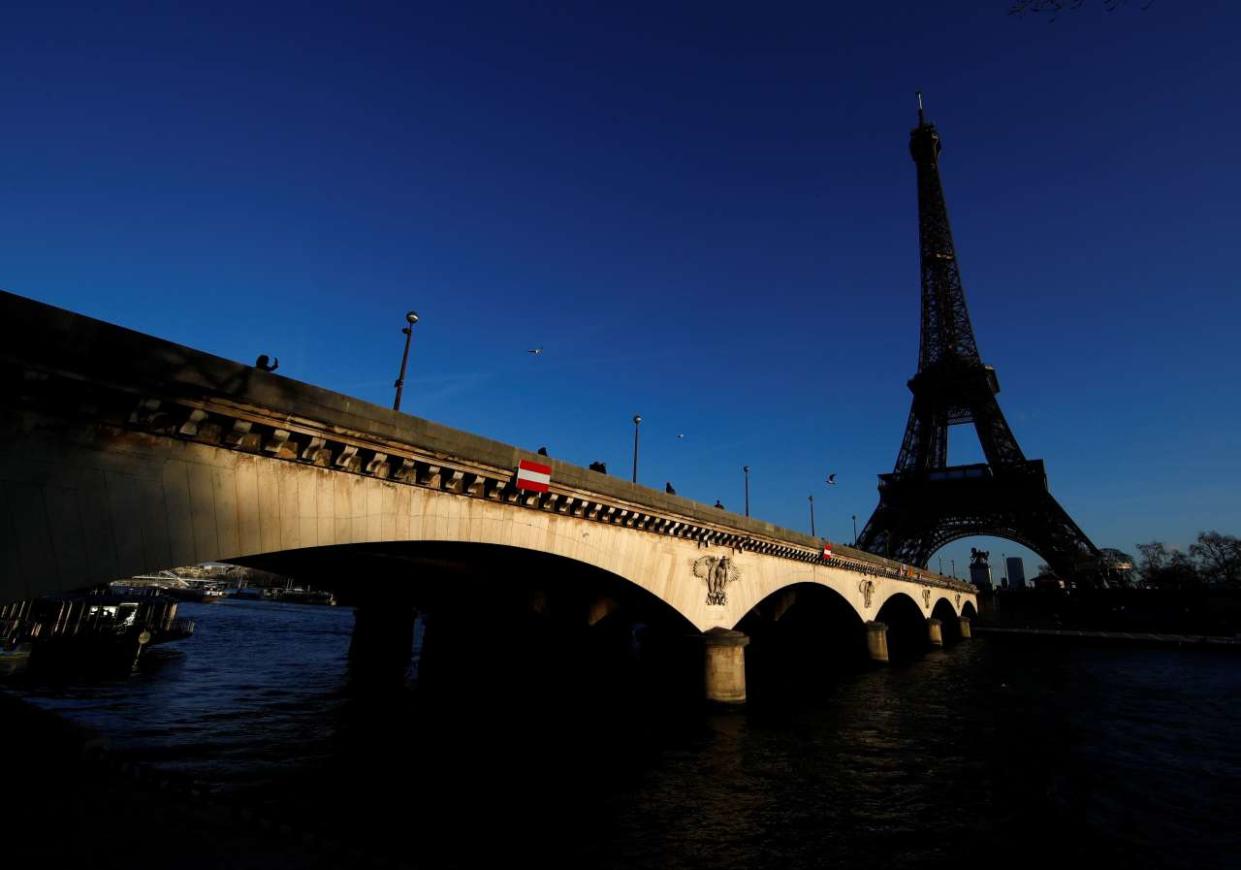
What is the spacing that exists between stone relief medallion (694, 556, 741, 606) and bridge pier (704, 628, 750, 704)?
1324 millimetres

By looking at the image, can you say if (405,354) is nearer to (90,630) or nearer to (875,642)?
(90,630)

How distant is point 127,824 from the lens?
26.7 feet

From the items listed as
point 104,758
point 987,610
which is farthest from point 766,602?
point 987,610

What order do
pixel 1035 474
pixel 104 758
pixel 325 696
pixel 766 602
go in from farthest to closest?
pixel 1035 474, pixel 766 602, pixel 325 696, pixel 104 758

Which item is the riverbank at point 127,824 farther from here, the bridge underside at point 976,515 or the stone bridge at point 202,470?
the bridge underside at point 976,515

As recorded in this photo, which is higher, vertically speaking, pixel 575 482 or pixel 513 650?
pixel 575 482

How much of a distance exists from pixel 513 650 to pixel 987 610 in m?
85.1

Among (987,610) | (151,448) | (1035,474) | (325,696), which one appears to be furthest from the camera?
(987,610)

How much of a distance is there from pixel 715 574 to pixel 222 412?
1823 cm

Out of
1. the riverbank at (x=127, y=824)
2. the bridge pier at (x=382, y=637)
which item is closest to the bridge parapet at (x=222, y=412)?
the riverbank at (x=127, y=824)

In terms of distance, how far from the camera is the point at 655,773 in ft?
51.3

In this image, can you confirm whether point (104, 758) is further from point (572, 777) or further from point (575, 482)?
point (575, 482)

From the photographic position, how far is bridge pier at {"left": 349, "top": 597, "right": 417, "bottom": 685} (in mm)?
35219

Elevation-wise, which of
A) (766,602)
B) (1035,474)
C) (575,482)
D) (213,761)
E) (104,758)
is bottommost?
(213,761)
